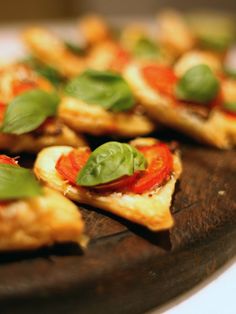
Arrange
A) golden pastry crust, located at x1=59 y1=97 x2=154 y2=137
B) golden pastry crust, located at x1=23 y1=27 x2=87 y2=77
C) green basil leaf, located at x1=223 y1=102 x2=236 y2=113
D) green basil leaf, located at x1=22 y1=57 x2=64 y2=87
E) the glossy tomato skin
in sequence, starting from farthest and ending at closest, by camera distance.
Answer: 1. golden pastry crust, located at x1=23 y1=27 x2=87 y2=77
2. green basil leaf, located at x1=22 y1=57 x2=64 y2=87
3. green basil leaf, located at x1=223 y1=102 x2=236 y2=113
4. golden pastry crust, located at x1=59 y1=97 x2=154 y2=137
5. the glossy tomato skin

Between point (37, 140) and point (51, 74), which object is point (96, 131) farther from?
point (51, 74)

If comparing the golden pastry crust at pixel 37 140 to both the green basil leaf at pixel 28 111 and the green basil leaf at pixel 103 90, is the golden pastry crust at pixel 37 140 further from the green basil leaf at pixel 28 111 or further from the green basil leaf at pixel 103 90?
the green basil leaf at pixel 103 90

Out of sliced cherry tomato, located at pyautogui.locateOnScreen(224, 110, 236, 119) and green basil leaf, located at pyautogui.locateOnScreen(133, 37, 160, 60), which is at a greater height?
sliced cherry tomato, located at pyautogui.locateOnScreen(224, 110, 236, 119)

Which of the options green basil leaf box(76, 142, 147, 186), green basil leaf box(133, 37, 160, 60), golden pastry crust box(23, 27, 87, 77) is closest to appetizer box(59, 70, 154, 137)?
green basil leaf box(76, 142, 147, 186)

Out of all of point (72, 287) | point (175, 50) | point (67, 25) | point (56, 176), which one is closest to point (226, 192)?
point (56, 176)

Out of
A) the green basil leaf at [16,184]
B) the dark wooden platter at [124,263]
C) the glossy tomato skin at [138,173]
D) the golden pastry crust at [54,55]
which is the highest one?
the green basil leaf at [16,184]

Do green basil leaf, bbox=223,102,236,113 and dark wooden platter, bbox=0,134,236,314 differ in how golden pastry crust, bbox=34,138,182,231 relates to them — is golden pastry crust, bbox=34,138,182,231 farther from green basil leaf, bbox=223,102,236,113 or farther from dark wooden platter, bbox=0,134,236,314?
green basil leaf, bbox=223,102,236,113

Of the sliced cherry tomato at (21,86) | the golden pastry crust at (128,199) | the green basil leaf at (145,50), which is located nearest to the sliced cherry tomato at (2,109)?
the sliced cherry tomato at (21,86)
